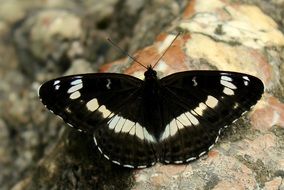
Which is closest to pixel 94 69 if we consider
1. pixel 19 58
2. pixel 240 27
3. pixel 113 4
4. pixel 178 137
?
pixel 113 4

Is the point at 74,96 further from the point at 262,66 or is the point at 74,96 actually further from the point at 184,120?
the point at 262,66

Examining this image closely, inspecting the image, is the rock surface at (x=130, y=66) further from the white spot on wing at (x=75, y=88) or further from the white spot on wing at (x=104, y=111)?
the white spot on wing at (x=75, y=88)

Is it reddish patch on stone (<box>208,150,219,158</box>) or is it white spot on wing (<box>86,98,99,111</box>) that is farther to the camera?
white spot on wing (<box>86,98,99,111</box>)

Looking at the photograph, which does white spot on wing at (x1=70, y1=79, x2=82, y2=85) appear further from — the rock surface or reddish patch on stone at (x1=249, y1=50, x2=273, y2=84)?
reddish patch on stone at (x1=249, y1=50, x2=273, y2=84)

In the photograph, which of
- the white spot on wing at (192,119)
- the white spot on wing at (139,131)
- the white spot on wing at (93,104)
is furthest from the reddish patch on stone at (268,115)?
the white spot on wing at (93,104)

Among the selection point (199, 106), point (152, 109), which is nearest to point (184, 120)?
point (199, 106)

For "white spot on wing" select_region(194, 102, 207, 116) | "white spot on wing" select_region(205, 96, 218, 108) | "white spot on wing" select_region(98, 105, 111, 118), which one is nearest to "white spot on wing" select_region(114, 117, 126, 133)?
"white spot on wing" select_region(98, 105, 111, 118)
